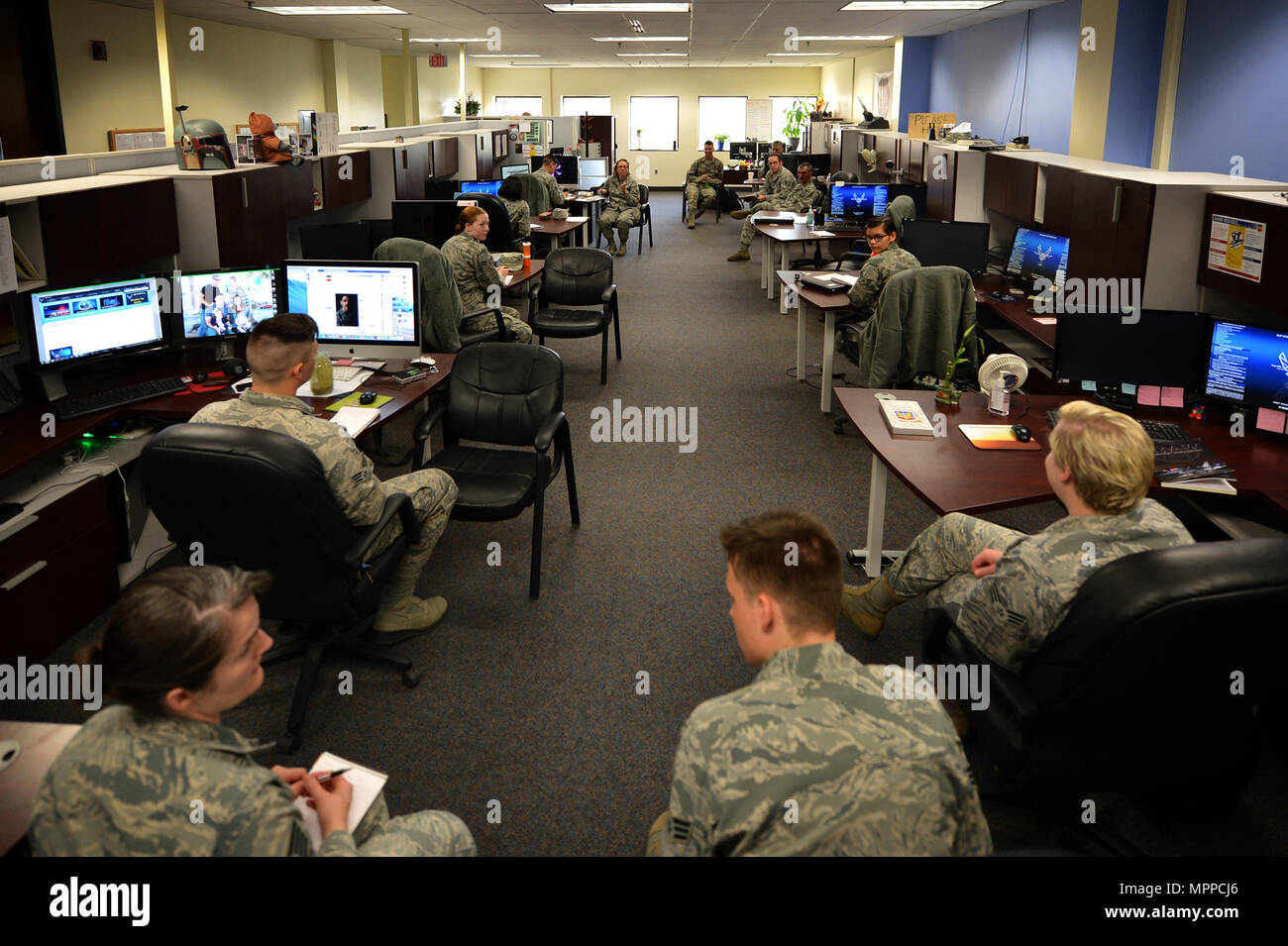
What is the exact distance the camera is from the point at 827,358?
564cm

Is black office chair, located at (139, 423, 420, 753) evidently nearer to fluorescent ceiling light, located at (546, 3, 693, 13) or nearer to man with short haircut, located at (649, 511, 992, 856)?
man with short haircut, located at (649, 511, 992, 856)

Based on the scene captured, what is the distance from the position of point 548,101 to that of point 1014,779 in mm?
20956

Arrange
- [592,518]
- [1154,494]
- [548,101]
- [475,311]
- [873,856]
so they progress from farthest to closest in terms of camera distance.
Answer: [548,101] < [475,311] < [592,518] < [1154,494] < [873,856]

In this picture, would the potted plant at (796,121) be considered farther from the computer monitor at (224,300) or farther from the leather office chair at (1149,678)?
the leather office chair at (1149,678)

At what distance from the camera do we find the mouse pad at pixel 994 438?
3.22m

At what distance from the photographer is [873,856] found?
50.6 inches

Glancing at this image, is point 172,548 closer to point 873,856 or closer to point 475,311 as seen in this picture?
point 475,311

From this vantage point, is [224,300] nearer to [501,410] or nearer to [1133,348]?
[501,410]

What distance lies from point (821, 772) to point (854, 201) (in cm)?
840

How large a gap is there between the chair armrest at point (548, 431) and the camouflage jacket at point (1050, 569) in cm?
178

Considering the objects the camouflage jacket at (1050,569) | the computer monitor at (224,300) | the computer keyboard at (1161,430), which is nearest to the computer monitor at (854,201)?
the computer keyboard at (1161,430)

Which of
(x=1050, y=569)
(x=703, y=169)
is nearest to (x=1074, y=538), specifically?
(x=1050, y=569)

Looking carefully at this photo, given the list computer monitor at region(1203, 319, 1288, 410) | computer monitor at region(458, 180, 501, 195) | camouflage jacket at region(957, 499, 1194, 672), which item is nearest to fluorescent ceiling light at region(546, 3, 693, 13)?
computer monitor at region(458, 180, 501, 195)
